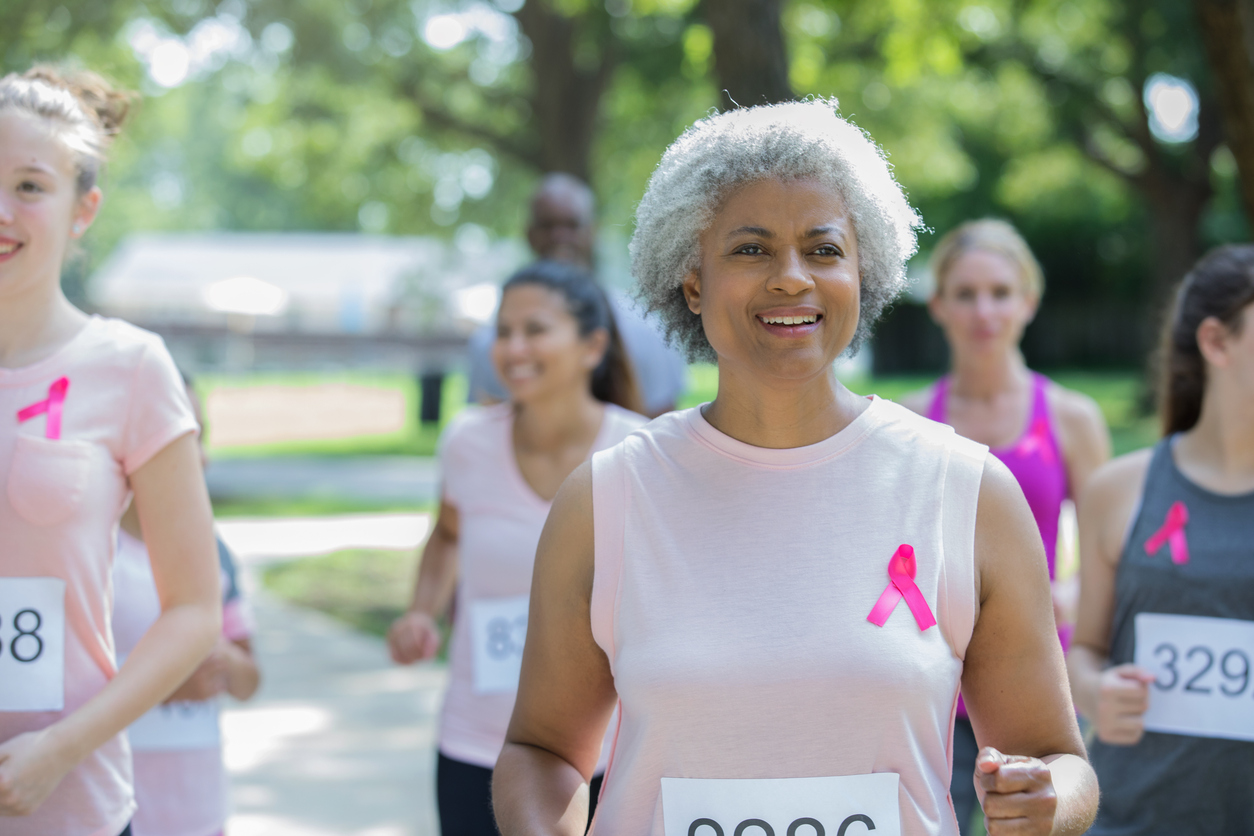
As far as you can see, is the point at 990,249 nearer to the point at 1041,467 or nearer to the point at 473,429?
the point at 1041,467

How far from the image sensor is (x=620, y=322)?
16.7 ft

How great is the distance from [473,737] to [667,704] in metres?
1.75

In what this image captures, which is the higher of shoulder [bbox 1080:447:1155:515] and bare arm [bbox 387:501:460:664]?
shoulder [bbox 1080:447:1155:515]

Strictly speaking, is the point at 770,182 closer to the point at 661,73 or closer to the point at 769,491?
the point at 769,491

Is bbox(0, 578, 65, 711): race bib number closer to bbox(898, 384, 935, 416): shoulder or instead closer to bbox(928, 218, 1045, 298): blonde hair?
bbox(898, 384, 935, 416): shoulder

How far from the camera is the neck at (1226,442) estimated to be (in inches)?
120

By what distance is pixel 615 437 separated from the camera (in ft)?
12.2

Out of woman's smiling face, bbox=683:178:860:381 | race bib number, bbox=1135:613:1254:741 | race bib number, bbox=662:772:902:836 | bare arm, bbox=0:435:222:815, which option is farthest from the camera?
race bib number, bbox=1135:613:1254:741

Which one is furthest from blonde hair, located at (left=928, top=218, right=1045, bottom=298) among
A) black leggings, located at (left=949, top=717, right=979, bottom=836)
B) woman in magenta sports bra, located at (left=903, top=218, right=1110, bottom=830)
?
black leggings, located at (left=949, top=717, right=979, bottom=836)

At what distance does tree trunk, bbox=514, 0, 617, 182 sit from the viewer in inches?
562

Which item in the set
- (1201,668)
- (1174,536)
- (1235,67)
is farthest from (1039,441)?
(1235,67)

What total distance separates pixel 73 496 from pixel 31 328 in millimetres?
362

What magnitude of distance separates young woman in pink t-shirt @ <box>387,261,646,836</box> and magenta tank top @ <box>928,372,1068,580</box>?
1.12 m

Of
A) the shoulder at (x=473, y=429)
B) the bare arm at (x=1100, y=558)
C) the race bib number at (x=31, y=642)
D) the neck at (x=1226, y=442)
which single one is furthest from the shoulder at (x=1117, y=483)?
the race bib number at (x=31, y=642)
